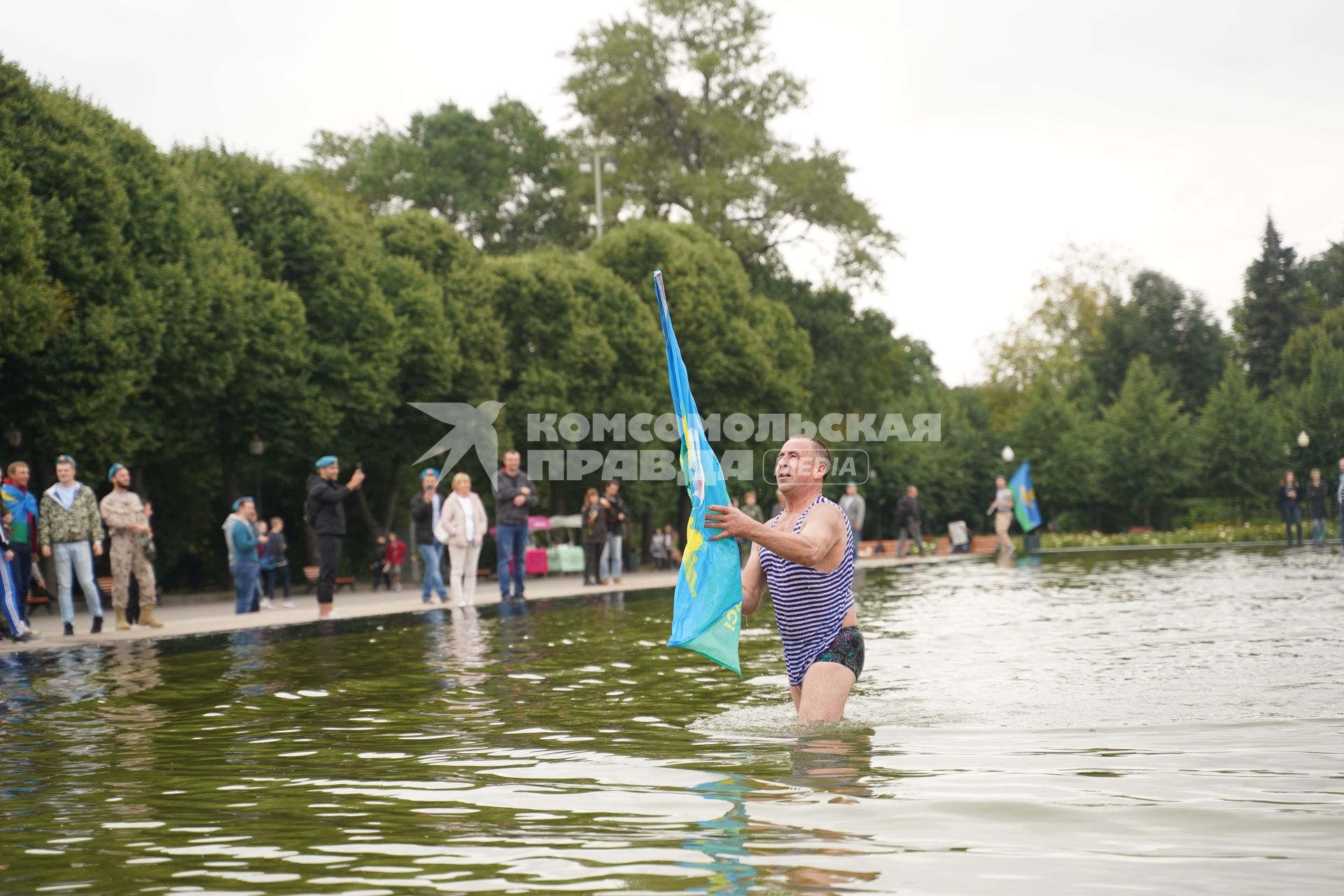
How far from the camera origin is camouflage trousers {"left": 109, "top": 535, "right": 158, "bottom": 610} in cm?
2017

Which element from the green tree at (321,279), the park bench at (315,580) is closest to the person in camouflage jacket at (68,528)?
the park bench at (315,580)

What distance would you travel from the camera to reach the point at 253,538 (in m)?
24.3

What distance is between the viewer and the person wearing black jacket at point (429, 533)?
26375mm

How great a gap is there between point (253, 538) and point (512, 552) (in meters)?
4.01

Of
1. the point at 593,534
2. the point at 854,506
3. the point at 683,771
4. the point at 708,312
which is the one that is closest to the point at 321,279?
the point at 593,534

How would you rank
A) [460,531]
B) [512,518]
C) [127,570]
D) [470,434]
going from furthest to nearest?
[470,434]
[512,518]
[460,531]
[127,570]

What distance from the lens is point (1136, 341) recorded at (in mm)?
81188

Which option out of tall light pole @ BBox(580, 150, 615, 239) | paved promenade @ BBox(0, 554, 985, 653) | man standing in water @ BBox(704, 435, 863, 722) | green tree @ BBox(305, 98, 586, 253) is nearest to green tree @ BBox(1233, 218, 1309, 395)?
green tree @ BBox(305, 98, 586, 253)

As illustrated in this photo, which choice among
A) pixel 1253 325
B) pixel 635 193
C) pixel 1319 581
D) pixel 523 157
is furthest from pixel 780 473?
pixel 1253 325

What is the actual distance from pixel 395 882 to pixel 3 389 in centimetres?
2576

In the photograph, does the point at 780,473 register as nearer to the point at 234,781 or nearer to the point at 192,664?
the point at 234,781

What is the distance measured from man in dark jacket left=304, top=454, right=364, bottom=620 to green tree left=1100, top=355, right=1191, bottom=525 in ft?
159

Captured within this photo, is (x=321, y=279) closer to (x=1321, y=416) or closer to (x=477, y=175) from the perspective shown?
(x=477, y=175)

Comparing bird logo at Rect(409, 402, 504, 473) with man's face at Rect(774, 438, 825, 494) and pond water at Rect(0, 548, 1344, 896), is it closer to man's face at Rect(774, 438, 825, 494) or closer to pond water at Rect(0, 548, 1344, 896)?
pond water at Rect(0, 548, 1344, 896)
